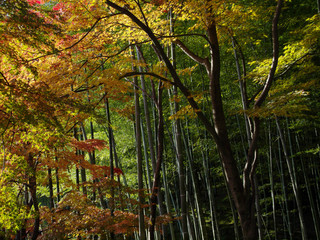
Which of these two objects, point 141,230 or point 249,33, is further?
point 249,33

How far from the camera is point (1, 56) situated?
3043 millimetres

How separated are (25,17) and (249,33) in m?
3.58

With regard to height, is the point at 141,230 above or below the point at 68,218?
below

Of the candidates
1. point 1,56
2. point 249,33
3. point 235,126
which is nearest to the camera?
point 1,56

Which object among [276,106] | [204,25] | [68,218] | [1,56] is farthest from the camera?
[68,218]

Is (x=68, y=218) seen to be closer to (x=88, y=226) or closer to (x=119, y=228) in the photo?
(x=88, y=226)

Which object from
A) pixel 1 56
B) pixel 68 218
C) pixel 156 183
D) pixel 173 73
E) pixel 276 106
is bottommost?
pixel 68 218

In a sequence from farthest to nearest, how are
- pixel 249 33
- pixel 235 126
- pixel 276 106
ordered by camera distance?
pixel 235 126
pixel 249 33
pixel 276 106

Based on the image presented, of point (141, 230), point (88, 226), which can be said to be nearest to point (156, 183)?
point (141, 230)

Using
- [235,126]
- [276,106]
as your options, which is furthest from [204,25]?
[235,126]

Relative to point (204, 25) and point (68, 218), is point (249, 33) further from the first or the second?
point (68, 218)

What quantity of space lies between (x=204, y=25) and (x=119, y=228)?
3.23 meters

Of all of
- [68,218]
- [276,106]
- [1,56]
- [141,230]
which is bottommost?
[141,230]

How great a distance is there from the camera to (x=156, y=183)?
4.44 meters
